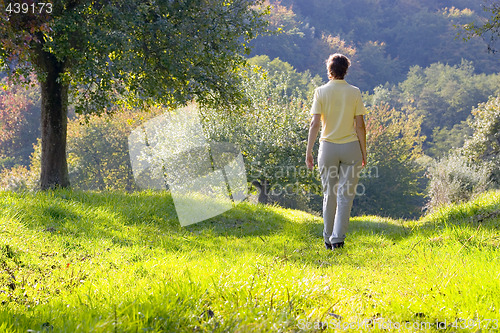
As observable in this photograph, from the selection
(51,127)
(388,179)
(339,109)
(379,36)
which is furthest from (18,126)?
(379,36)

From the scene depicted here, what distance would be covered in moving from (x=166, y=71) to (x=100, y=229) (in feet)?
19.3

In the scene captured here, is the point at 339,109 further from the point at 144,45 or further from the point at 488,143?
the point at 488,143

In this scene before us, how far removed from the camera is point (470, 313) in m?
2.79

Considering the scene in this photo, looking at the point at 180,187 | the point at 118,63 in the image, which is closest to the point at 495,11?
the point at 118,63

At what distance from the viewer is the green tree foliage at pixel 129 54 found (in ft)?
31.3

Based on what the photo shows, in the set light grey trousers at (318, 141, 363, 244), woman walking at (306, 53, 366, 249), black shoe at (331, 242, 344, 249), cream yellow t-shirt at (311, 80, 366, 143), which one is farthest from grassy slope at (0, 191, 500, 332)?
cream yellow t-shirt at (311, 80, 366, 143)

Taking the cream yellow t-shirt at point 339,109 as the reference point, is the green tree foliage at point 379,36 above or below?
above

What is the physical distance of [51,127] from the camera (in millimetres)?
10492

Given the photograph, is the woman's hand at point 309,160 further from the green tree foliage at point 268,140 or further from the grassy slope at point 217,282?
the green tree foliage at point 268,140

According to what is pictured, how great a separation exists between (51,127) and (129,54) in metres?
2.89

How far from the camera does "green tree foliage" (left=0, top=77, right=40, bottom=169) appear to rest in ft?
187

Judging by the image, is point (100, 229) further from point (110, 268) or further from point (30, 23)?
point (30, 23)

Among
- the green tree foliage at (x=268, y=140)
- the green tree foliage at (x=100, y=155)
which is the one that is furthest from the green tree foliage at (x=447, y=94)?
the green tree foliage at (x=268, y=140)

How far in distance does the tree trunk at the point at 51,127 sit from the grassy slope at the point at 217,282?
148 inches
